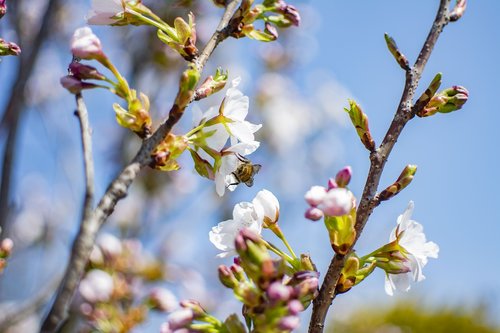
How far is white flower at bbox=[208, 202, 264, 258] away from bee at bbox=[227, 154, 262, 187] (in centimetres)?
8

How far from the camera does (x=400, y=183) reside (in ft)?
3.72

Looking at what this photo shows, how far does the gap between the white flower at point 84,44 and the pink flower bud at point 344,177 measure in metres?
0.50

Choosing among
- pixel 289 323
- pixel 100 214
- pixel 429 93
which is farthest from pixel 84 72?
pixel 429 93

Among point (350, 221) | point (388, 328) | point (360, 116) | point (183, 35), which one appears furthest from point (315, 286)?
point (388, 328)

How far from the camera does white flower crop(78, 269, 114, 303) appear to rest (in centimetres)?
178

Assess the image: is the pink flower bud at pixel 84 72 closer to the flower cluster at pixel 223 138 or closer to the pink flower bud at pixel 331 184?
the flower cluster at pixel 223 138

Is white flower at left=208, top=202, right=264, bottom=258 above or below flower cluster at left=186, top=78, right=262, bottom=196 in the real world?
below

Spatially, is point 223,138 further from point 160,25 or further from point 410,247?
point 410,247

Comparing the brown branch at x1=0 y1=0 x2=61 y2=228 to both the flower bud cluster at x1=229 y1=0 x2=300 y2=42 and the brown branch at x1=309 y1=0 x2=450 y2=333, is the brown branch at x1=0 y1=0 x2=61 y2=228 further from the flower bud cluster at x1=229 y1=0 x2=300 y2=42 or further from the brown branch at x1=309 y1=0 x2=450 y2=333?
the brown branch at x1=309 y1=0 x2=450 y2=333

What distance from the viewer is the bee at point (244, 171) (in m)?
1.25

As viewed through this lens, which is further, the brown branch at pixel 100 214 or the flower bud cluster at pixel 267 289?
the flower bud cluster at pixel 267 289

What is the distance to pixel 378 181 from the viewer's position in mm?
1098

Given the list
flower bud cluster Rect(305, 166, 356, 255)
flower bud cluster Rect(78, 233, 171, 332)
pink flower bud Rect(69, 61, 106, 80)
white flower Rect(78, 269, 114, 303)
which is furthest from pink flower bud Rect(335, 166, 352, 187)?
white flower Rect(78, 269, 114, 303)

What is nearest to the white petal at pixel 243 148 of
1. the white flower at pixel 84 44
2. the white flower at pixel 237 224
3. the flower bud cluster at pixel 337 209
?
the white flower at pixel 237 224
